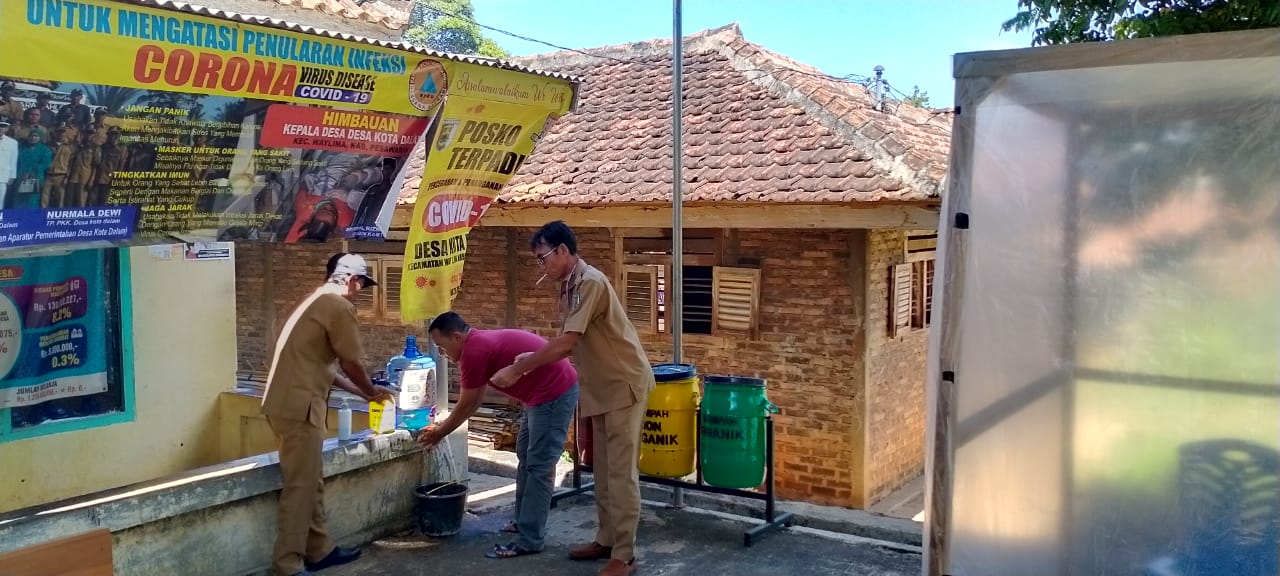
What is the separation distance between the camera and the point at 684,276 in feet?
34.8

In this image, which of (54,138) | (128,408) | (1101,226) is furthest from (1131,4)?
(128,408)

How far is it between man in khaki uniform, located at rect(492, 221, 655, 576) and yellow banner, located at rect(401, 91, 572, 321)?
99 cm

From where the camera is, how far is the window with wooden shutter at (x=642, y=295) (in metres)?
10.8

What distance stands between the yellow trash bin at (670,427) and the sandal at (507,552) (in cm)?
92

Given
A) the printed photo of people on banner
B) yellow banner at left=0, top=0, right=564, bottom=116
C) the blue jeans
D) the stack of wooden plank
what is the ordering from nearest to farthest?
1. yellow banner at left=0, top=0, right=564, bottom=116
2. the printed photo of people on banner
3. the blue jeans
4. the stack of wooden plank

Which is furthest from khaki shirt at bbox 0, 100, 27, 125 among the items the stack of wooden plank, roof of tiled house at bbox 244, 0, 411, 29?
the stack of wooden plank

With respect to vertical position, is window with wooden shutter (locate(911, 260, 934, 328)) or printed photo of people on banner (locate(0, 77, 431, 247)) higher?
printed photo of people on banner (locate(0, 77, 431, 247))

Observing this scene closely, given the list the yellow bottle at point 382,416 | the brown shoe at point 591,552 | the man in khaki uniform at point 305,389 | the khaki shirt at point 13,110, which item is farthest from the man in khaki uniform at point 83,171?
the brown shoe at point 591,552

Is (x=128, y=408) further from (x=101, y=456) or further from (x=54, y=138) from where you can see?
(x=54, y=138)

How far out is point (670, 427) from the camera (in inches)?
245

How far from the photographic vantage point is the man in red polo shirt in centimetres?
566

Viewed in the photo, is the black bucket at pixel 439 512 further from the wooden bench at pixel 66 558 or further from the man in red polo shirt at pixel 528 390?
the wooden bench at pixel 66 558

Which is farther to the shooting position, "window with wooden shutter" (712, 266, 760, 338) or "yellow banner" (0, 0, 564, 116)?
"window with wooden shutter" (712, 266, 760, 338)

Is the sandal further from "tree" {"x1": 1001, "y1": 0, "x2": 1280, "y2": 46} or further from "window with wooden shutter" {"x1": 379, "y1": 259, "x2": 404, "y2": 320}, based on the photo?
"window with wooden shutter" {"x1": 379, "y1": 259, "x2": 404, "y2": 320}
